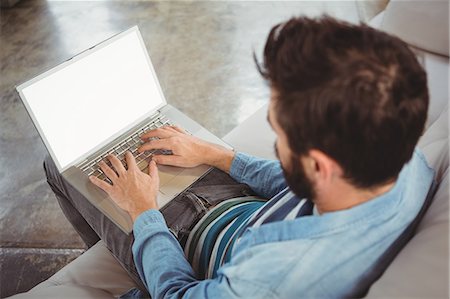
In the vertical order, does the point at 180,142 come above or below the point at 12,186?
above

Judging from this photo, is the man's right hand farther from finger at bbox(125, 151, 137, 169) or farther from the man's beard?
the man's beard


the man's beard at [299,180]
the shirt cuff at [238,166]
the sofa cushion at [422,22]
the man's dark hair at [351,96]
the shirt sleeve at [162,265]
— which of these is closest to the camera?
the man's dark hair at [351,96]

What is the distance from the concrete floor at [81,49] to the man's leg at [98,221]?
43 cm

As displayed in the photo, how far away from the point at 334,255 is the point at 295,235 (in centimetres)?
7

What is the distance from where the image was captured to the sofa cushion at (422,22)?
142 cm

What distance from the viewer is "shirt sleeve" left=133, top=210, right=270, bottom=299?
30.7 inches

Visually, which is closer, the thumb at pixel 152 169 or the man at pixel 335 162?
the man at pixel 335 162

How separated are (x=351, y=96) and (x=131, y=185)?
630 mm

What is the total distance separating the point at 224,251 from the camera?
93 cm

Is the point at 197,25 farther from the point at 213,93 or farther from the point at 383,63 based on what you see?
the point at 383,63

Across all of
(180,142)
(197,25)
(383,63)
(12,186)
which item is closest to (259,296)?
(383,63)

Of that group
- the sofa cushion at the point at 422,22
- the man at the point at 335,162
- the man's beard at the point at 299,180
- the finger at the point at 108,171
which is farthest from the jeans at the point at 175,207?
the sofa cushion at the point at 422,22

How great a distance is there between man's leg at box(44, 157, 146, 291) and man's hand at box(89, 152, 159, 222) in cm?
8

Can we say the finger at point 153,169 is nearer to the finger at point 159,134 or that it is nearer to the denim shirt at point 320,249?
the finger at point 159,134
